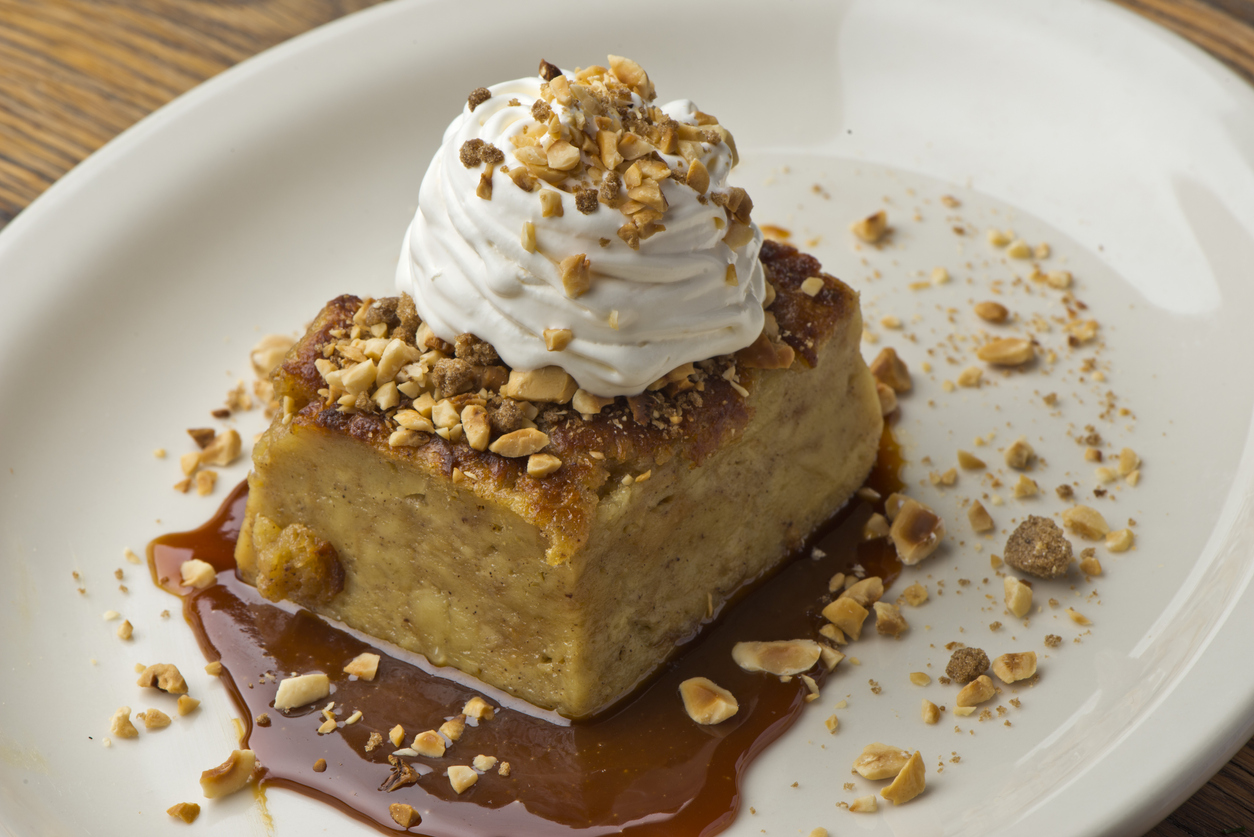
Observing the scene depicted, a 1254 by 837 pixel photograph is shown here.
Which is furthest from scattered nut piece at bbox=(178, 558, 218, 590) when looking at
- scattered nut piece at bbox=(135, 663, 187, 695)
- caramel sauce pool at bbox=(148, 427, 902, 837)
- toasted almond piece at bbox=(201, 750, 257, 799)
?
toasted almond piece at bbox=(201, 750, 257, 799)

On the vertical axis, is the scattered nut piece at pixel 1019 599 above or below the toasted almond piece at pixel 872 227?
below

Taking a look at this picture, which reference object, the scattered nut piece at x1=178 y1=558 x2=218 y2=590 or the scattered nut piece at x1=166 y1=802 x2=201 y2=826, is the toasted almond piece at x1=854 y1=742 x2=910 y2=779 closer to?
the scattered nut piece at x1=166 y1=802 x2=201 y2=826

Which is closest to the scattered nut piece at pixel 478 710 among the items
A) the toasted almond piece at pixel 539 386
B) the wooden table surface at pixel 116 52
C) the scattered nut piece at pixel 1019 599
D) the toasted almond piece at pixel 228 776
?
the toasted almond piece at pixel 228 776

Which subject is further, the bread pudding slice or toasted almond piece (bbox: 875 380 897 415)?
toasted almond piece (bbox: 875 380 897 415)

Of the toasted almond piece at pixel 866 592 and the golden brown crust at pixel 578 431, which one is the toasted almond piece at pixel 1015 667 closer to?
the toasted almond piece at pixel 866 592

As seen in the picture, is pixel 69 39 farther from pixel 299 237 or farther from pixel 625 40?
pixel 625 40
